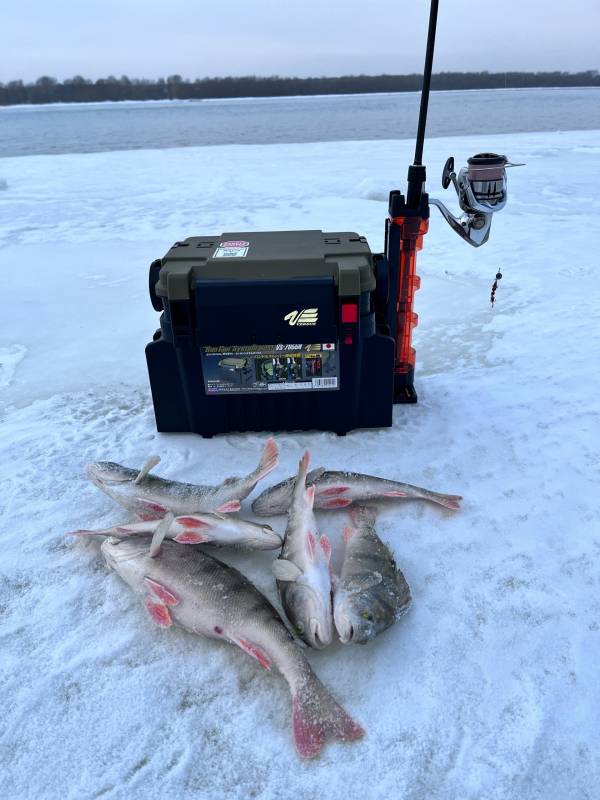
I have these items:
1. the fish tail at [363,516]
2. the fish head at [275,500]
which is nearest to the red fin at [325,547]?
the fish tail at [363,516]

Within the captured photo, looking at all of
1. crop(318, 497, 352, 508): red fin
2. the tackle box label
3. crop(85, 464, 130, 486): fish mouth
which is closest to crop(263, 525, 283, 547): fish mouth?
crop(318, 497, 352, 508): red fin

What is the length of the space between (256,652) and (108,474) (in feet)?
4.20

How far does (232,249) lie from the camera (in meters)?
3.22

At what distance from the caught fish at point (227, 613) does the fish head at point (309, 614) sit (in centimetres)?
6

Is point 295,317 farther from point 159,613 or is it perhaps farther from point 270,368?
point 159,613

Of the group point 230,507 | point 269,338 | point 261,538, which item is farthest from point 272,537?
point 269,338

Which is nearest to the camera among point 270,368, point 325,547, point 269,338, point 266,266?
point 325,547

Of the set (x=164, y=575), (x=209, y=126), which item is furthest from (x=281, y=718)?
(x=209, y=126)

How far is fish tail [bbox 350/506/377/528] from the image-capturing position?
2.68 m

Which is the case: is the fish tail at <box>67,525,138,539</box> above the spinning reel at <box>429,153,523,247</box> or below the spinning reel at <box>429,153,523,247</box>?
below

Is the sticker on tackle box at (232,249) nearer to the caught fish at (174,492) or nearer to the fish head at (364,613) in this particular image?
the caught fish at (174,492)

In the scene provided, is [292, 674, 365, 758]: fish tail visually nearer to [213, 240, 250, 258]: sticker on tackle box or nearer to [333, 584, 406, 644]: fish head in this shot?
[333, 584, 406, 644]: fish head

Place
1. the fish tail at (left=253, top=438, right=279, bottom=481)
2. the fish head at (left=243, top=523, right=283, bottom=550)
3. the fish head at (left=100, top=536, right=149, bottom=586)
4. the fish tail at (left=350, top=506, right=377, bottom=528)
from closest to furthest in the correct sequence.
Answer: the fish head at (left=100, top=536, right=149, bottom=586), the fish head at (left=243, top=523, right=283, bottom=550), the fish tail at (left=350, top=506, right=377, bottom=528), the fish tail at (left=253, top=438, right=279, bottom=481)

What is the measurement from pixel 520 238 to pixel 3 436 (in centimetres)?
644
